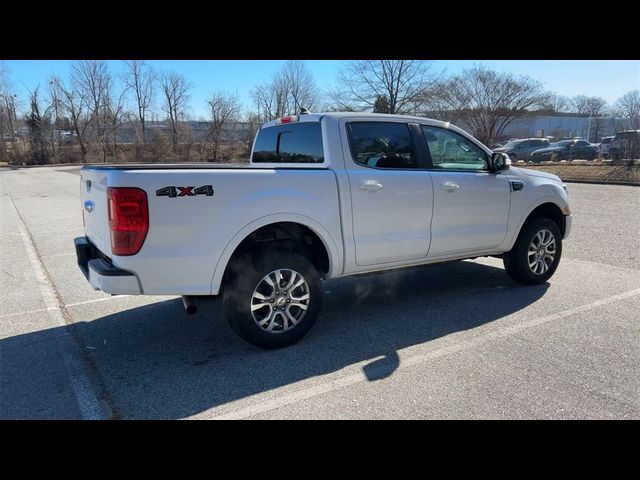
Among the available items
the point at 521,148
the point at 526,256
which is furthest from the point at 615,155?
the point at 526,256

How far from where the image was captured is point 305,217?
3.76 metres

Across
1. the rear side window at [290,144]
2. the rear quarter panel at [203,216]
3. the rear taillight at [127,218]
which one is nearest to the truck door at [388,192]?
the rear side window at [290,144]

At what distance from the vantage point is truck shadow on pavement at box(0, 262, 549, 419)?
314 cm

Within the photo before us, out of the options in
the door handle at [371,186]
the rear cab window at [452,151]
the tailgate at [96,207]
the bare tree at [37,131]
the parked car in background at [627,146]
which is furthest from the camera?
the bare tree at [37,131]

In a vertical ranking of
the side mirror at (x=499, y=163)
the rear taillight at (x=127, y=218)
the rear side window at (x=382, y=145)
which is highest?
the rear side window at (x=382, y=145)

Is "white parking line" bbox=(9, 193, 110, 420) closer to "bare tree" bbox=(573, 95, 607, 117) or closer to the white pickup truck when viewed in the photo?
the white pickup truck

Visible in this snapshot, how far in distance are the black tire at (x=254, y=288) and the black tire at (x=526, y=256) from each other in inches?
110

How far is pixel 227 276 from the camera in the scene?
3.71 m

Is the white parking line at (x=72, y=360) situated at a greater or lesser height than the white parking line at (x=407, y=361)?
greater

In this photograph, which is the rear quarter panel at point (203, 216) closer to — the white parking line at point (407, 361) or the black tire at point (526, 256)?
the white parking line at point (407, 361)

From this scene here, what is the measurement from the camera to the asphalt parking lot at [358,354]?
9.65ft
